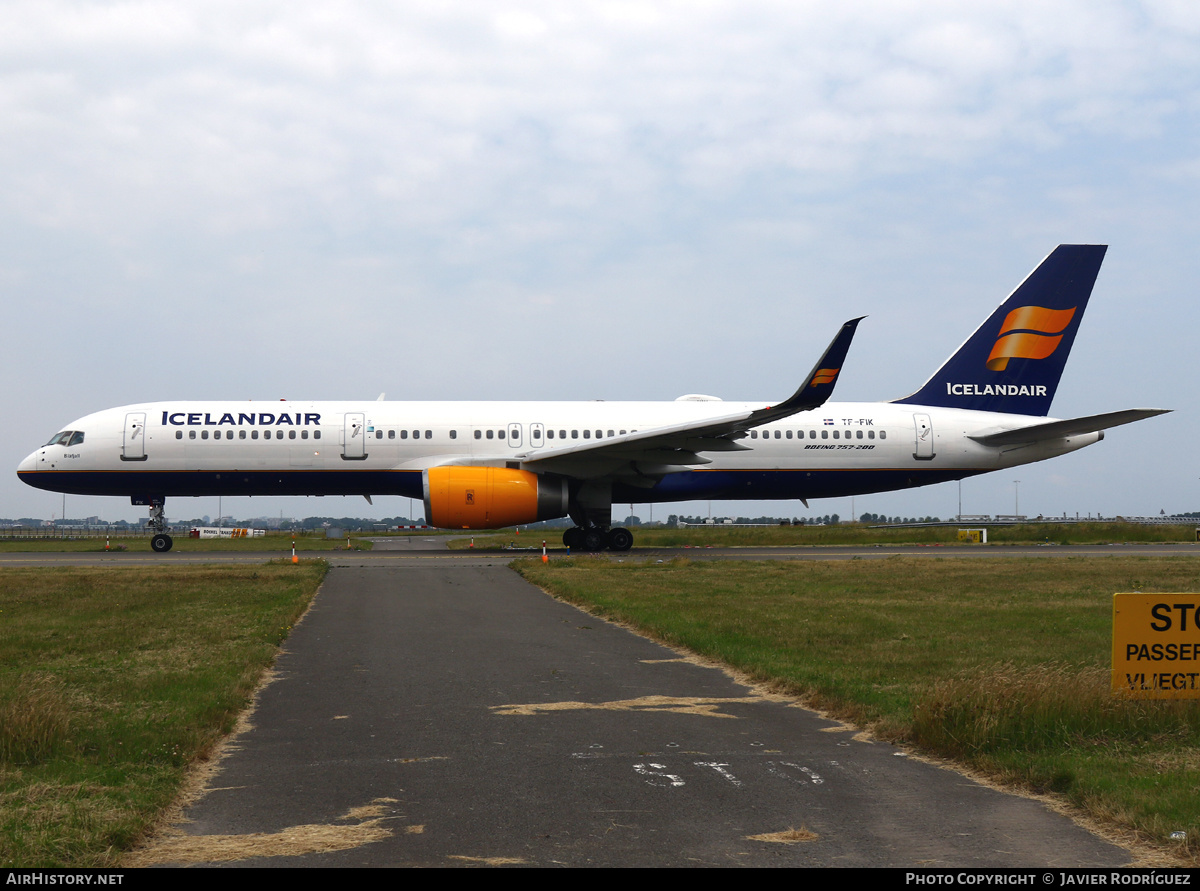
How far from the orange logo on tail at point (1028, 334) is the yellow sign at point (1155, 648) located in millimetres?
A: 25367

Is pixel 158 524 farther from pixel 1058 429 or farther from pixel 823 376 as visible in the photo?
pixel 1058 429

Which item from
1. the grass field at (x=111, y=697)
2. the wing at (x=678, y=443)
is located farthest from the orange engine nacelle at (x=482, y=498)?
the grass field at (x=111, y=697)

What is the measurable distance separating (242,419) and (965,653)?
2208cm

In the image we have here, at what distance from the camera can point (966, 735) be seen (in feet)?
21.6

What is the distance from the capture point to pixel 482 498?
25219 millimetres

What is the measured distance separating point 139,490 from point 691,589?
1797 centimetres

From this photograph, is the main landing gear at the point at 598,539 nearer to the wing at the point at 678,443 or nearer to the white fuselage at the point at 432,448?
the white fuselage at the point at 432,448

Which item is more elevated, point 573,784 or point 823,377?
point 823,377

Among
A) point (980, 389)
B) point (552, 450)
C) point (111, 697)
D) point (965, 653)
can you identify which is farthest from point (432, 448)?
point (111, 697)

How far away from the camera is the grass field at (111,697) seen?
4805 mm

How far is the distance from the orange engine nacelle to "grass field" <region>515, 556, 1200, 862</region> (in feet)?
15.2
